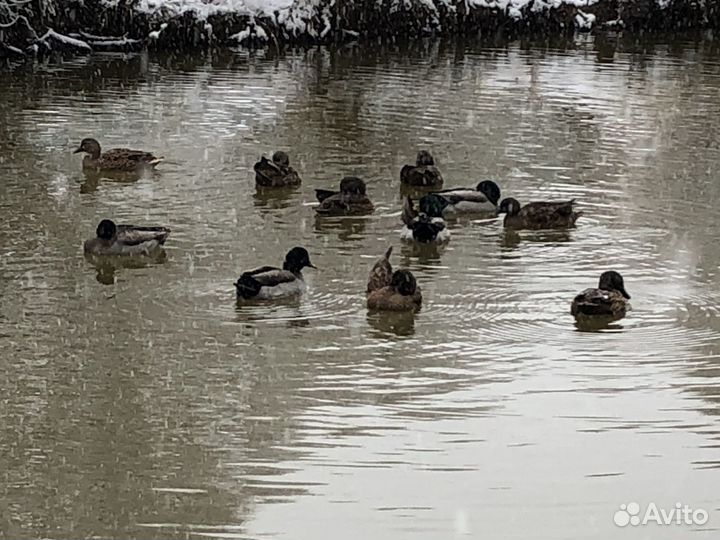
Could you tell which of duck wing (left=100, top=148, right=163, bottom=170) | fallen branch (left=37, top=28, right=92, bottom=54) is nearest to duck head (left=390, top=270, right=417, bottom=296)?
duck wing (left=100, top=148, right=163, bottom=170)

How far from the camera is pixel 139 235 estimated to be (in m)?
12.4

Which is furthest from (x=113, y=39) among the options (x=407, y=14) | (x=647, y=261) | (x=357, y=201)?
(x=647, y=261)

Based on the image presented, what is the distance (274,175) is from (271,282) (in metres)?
4.35

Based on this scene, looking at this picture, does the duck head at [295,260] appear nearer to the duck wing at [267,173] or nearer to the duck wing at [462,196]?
the duck wing at [462,196]

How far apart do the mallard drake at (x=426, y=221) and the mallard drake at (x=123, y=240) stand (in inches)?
88.7

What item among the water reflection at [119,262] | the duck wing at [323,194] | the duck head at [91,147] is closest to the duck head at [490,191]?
the duck wing at [323,194]

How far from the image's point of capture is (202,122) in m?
19.3

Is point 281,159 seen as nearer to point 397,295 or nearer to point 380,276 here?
point 380,276

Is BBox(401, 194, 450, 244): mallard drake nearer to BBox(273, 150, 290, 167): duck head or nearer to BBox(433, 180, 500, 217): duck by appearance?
BBox(433, 180, 500, 217): duck

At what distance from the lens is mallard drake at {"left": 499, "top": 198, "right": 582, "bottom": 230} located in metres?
13.5

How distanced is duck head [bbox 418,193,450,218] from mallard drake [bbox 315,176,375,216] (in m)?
0.72

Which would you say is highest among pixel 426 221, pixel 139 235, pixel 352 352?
pixel 426 221

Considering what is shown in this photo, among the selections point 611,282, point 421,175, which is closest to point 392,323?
point 611,282

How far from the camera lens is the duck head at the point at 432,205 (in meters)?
13.5
